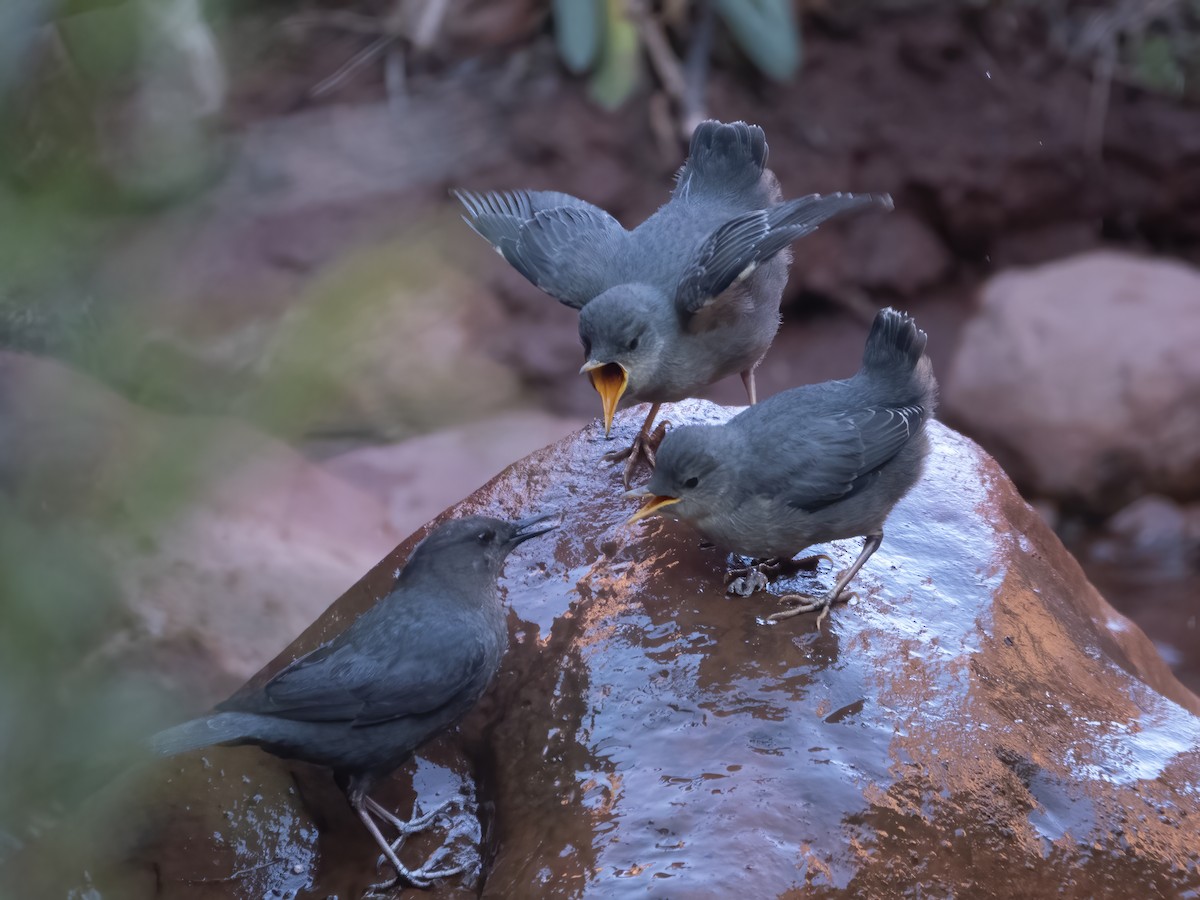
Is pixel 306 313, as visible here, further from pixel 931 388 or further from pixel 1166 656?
pixel 1166 656

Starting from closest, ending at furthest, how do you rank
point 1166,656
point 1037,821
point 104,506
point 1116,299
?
1. point 104,506
2. point 1037,821
3. point 1166,656
4. point 1116,299

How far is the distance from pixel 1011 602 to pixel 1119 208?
7.25 metres

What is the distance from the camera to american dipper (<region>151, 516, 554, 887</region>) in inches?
130

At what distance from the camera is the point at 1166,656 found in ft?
25.8

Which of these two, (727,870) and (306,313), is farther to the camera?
(727,870)

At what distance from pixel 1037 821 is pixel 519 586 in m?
1.79

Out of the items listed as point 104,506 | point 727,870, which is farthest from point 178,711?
point 727,870

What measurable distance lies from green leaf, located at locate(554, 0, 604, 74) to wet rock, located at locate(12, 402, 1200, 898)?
17.0 ft

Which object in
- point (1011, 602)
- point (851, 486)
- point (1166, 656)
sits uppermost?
point (851, 486)

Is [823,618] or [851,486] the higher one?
[851,486]

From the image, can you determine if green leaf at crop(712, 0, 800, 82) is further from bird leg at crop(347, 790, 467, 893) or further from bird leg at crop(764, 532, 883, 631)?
bird leg at crop(347, 790, 467, 893)

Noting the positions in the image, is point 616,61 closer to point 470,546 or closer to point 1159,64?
point 1159,64

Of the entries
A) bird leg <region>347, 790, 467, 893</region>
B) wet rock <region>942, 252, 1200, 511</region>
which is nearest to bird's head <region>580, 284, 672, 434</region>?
bird leg <region>347, 790, 467, 893</region>

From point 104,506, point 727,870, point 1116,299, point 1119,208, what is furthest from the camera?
point 1119,208
